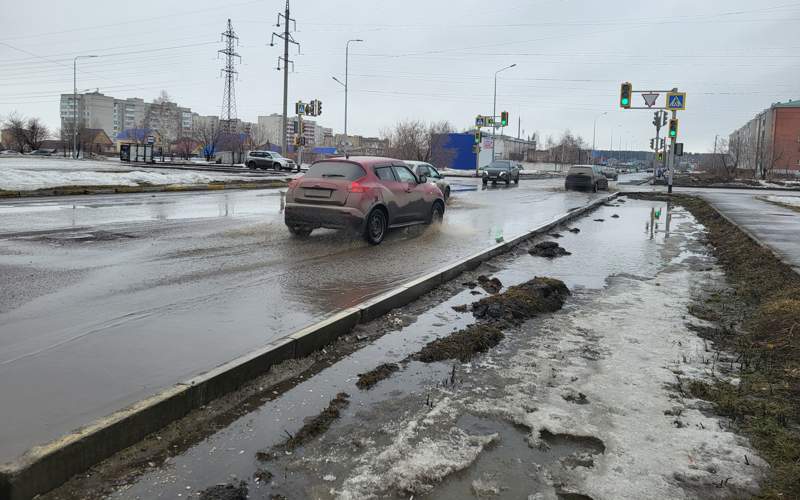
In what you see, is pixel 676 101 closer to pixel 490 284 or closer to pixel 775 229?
pixel 775 229

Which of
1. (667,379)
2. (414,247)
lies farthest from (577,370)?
(414,247)

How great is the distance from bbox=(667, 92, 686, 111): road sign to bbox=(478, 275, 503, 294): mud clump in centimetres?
2568

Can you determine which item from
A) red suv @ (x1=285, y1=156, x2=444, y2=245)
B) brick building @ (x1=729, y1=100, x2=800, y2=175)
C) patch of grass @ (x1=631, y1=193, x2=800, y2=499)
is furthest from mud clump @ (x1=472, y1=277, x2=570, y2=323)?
brick building @ (x1=729, y1=100, x2=800, y2=175)

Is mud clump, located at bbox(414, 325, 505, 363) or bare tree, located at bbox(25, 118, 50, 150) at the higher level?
bare tree, located at bbox(25, 118, 50, 150)

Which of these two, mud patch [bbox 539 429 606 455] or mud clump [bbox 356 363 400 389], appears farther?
mud clump [bbox 356 363 400 389]

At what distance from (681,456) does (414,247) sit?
8.04 meters

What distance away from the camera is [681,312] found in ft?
23.3

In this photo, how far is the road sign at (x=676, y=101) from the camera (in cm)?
3012

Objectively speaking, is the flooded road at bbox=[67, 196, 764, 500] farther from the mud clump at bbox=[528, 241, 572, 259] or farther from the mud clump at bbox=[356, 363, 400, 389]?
the mud clump at bbox=[528, 241, 572, 259]

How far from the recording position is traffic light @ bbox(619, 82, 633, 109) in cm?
3356

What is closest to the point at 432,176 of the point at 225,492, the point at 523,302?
the point at 523,302

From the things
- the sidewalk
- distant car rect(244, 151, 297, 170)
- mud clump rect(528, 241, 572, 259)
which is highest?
distant car rect(244, 151, 297, 170)

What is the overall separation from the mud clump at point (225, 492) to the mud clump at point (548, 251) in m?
8.74

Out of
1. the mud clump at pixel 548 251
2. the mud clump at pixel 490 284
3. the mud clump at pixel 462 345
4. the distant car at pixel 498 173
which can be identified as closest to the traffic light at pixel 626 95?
the distant car at pixel 498 173
